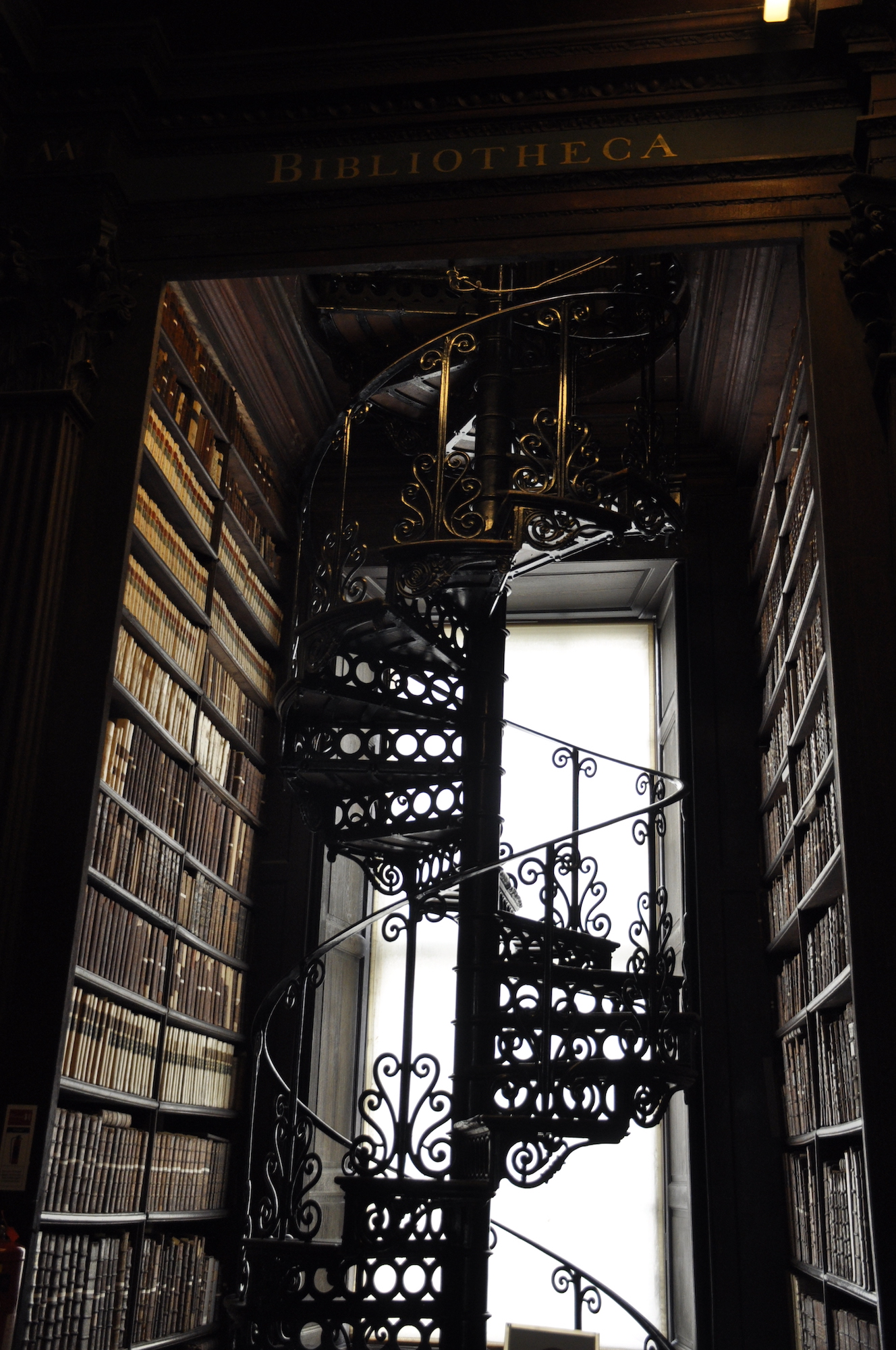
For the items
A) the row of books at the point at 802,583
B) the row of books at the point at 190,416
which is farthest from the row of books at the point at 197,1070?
the row of books at the point at 802,583

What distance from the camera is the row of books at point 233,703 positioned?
4812 mm

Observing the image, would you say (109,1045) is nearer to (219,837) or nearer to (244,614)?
(219,837)

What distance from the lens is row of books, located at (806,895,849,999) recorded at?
371cm

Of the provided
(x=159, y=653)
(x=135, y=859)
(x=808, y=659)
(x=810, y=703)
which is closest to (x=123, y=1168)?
(x=135, y=859)

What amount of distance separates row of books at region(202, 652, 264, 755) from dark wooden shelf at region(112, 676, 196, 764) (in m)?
0.36

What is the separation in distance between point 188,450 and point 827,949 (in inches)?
112

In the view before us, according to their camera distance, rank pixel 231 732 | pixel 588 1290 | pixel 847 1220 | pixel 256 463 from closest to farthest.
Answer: pixel 847 1220 → pixel 588 1290 → pixel 231 732 → pixel 256 463

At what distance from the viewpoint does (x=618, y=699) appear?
6.15 meters

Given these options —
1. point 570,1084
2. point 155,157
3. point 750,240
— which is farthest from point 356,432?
point 570,1084

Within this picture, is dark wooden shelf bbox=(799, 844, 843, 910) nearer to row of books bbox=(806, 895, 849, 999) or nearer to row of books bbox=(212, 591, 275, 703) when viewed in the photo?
row of books bbox=(806, 895, 849, 999)

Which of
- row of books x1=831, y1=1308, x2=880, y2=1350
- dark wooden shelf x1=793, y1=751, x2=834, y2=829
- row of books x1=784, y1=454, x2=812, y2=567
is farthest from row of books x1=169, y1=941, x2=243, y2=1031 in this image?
row of books x1=784, y1=454, x2=812, y2=567

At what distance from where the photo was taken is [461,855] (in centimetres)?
432

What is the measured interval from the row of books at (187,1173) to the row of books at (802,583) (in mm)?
2857

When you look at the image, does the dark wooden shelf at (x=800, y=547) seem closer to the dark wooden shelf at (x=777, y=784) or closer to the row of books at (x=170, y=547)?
the dark wooden shelf at (x=777, y=784)
